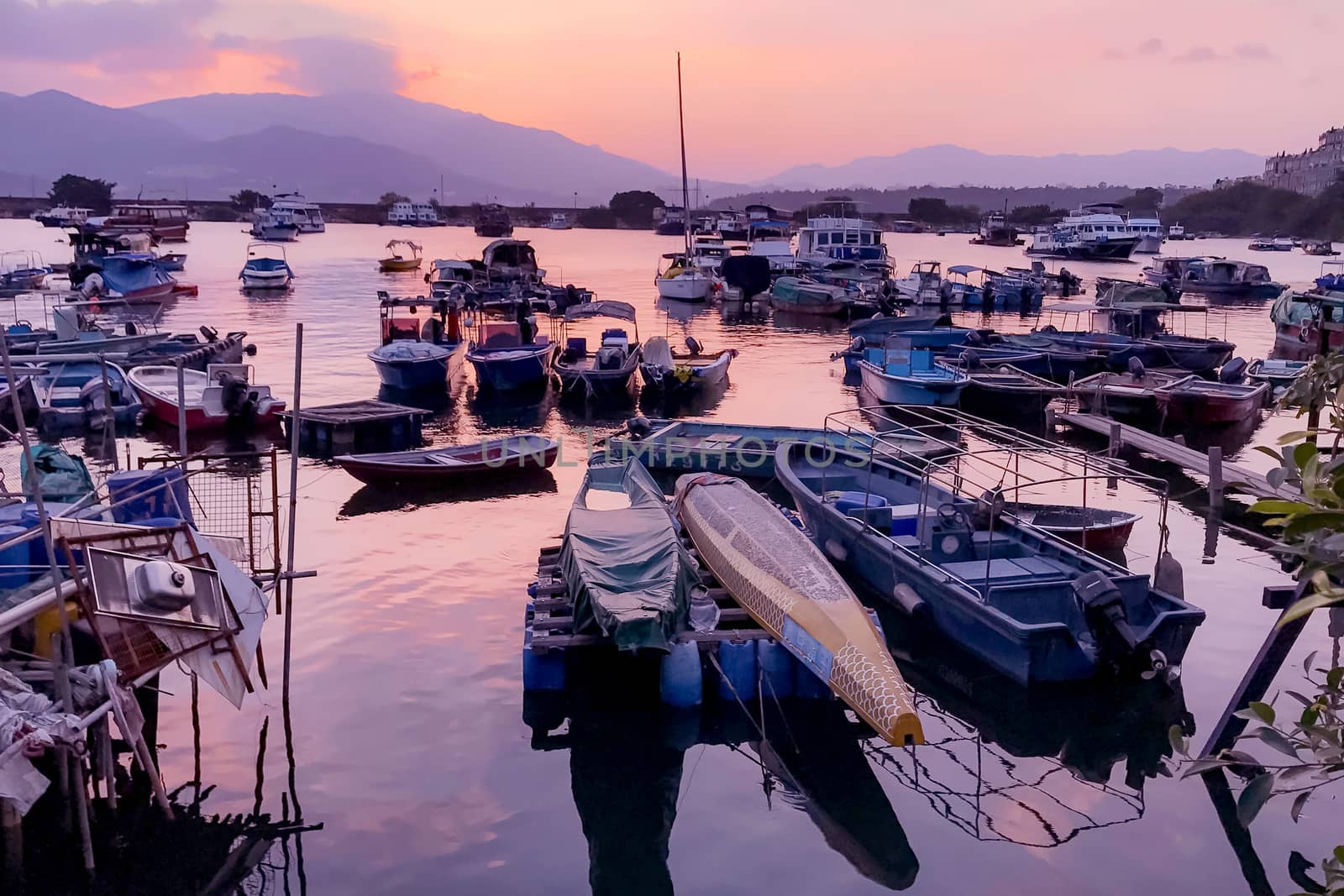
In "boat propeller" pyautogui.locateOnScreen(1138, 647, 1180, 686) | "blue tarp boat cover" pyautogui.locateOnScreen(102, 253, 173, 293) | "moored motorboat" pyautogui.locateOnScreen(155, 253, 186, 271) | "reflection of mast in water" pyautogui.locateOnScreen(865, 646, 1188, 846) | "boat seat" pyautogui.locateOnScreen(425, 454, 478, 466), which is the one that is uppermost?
"moored motorboat" pyautogui.locateOnScreen(155, 253, 186, 271)

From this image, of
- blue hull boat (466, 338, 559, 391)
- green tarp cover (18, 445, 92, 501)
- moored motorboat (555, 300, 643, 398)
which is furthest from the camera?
blue hull boat (466, 338, 559, 391)

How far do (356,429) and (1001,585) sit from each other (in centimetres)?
1557

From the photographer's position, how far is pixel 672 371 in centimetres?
3017

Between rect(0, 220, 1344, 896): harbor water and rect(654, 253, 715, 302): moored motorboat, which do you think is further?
rect(654, 253, 715, 302): moored motorboat

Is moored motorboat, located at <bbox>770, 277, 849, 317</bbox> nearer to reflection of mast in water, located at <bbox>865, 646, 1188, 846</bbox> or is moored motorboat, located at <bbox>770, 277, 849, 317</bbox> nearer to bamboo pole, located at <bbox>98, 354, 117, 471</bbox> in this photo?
bamboo pole, located at <bbox>98, 354, 117, 471</bbox>

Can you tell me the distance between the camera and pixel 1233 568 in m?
16.8

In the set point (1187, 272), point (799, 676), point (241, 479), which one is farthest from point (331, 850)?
point (1187, 272)

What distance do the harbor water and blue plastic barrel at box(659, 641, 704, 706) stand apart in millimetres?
424

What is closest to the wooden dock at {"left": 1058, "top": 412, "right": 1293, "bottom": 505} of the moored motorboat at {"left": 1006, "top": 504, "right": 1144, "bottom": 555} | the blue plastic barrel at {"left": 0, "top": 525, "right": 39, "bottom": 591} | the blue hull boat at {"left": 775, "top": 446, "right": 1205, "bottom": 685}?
the moored motorboat at {"left": 1006, "top": 504, "right": 1144, "bottom": 555}

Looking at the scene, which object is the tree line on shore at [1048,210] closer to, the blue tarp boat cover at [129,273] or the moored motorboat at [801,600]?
the blue tarp boat cover at [129,273]

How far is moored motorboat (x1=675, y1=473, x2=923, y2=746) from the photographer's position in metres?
10.3

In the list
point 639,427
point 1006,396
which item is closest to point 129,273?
point 639,427

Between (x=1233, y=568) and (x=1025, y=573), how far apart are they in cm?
563

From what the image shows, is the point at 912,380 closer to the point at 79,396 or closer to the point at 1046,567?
the point at 1046,567
